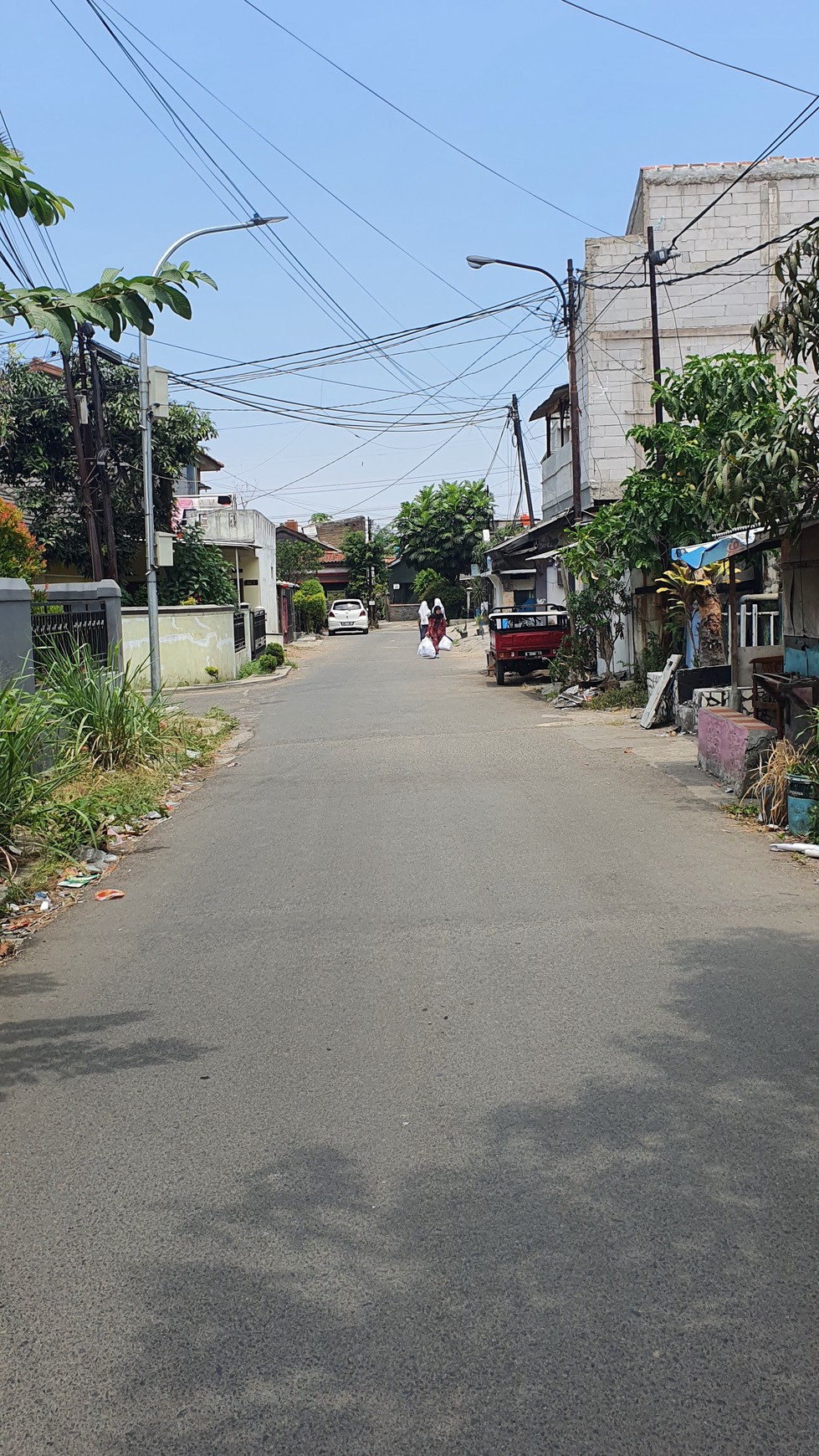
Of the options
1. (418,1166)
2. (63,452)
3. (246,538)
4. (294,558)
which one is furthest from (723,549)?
(294,558)

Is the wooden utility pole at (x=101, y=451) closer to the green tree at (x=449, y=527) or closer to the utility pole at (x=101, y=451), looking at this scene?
the utility pole at (x=101, y=451)

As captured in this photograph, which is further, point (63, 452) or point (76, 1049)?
point (63, 452)

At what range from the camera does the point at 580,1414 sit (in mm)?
2840

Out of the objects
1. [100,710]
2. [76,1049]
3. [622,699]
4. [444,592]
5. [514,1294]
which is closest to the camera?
[514,1294]

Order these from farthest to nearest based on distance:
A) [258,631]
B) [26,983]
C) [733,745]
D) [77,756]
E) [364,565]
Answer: [364,565]
[258,631]
[733,745]
[77,756]
[26,983]

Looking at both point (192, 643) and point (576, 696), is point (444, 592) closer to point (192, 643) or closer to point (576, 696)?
point (192, 643)

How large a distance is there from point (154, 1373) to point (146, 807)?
9041 mm

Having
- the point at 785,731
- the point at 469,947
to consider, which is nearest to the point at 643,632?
the point at 785,731

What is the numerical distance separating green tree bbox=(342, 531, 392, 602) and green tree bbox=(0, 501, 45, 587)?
5658cm

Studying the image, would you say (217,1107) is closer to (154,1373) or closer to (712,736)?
(154,1373)

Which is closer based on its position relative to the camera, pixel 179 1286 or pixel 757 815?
pixel 179 1286

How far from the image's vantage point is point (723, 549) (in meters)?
14.6

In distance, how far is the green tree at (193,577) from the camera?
34.0 meters

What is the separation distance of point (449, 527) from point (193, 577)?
38.3 metres
